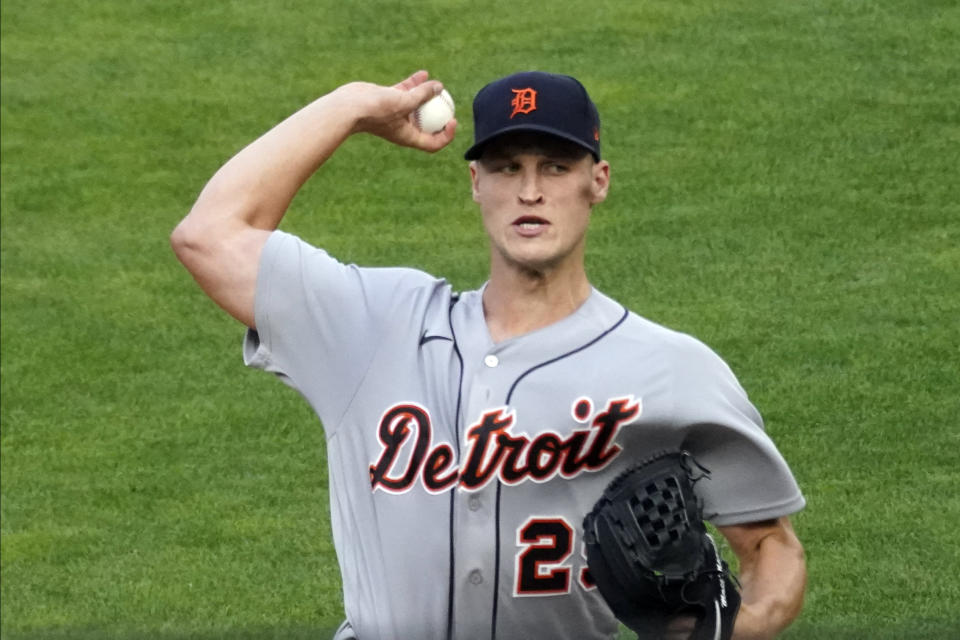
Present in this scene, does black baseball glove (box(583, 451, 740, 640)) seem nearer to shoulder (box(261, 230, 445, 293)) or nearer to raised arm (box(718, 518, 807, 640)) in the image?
raised arm (box(718, 518, 807, 640))

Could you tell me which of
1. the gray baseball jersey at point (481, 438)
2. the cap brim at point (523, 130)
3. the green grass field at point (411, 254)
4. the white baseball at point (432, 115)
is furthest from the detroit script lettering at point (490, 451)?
the green grass field at point (411, 254)

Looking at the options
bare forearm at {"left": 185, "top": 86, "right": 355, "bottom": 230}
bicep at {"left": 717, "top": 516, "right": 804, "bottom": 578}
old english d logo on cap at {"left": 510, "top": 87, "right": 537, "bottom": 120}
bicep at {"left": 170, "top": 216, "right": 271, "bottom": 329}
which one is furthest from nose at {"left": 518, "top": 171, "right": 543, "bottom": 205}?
bicep at {"left": 717, "top": 516, "right": 804, "bottom": 578}

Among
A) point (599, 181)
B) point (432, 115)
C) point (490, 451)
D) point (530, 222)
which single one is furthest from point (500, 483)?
point (432, 115)

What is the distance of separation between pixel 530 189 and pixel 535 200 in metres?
0.03

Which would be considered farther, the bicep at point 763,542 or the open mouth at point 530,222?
the bicep at point 763,542

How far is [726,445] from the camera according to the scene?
9.62ft

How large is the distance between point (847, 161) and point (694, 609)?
691 cm

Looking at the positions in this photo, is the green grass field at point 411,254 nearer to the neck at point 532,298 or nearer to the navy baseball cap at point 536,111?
the neck at point 532,298

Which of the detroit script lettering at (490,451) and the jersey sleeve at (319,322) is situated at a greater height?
the jersey sleeve at (319,322)

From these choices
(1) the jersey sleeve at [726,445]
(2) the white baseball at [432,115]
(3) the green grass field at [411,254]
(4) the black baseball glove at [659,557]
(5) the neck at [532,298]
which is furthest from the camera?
(3) the green grass field at [411,254]

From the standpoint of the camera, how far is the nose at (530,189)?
2904 mm

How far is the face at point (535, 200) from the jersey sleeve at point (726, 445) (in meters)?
0.29

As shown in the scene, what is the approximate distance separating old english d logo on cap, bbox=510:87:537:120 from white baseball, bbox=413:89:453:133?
0.90 ft

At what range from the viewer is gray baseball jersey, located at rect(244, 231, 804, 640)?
2883mm
